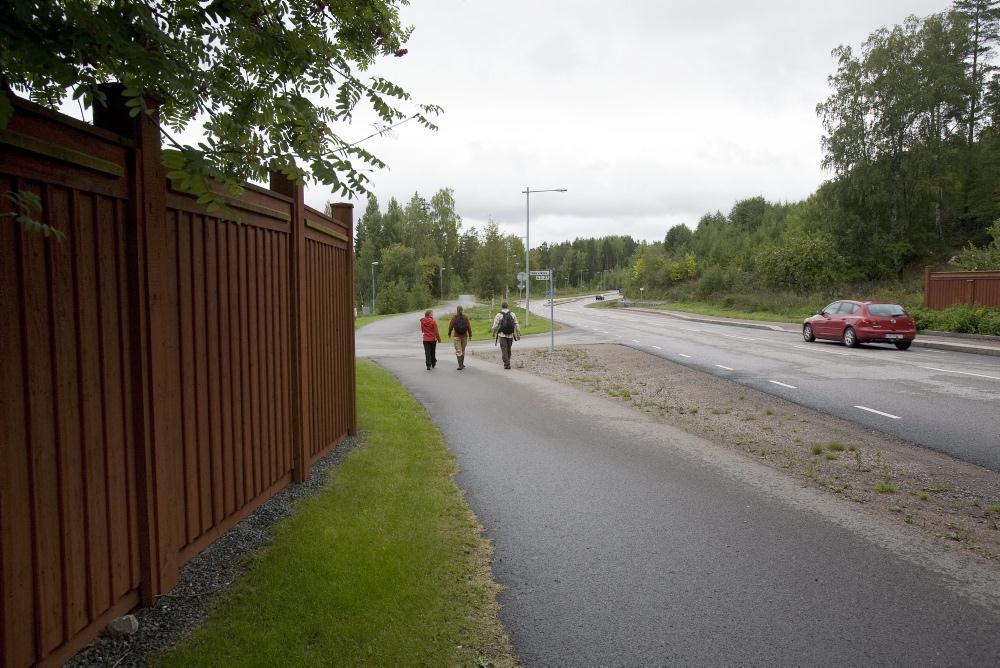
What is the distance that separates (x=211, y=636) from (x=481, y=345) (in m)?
23.0

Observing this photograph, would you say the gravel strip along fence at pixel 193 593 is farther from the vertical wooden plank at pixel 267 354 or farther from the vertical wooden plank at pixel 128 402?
the vertical wooden plank at pixel 267 354

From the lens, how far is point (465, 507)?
6.00 meters

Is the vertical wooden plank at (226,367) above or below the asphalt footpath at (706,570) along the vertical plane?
above

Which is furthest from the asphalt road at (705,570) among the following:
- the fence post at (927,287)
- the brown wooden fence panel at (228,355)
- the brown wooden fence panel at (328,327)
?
the fence post at (927,287)

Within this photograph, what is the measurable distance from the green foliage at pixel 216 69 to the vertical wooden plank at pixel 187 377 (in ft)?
1.38

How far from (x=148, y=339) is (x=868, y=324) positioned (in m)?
22.5

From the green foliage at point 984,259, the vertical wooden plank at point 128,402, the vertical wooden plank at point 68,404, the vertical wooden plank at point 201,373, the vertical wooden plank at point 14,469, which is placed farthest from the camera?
the green foliage at point 984,259

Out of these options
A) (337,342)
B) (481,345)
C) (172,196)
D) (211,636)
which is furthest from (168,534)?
(481,345)

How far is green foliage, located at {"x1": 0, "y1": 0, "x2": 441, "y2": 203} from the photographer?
113 inches

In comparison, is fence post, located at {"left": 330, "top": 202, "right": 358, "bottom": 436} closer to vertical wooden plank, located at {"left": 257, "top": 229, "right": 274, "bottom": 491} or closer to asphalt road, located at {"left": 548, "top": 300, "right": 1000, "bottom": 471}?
vertical wooden plank, located at {"left": 257, "top": 229, "right": 274, "bottom": 491}

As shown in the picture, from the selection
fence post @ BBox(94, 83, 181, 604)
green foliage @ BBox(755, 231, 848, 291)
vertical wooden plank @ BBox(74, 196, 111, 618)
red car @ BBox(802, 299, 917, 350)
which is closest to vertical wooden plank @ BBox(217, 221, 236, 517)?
fence post @ BBox(94, 83, 181, 604)

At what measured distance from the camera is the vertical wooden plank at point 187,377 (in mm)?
4109

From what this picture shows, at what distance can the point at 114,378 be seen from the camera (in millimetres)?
3387

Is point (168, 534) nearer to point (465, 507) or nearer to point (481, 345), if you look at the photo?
point (465, 507)
